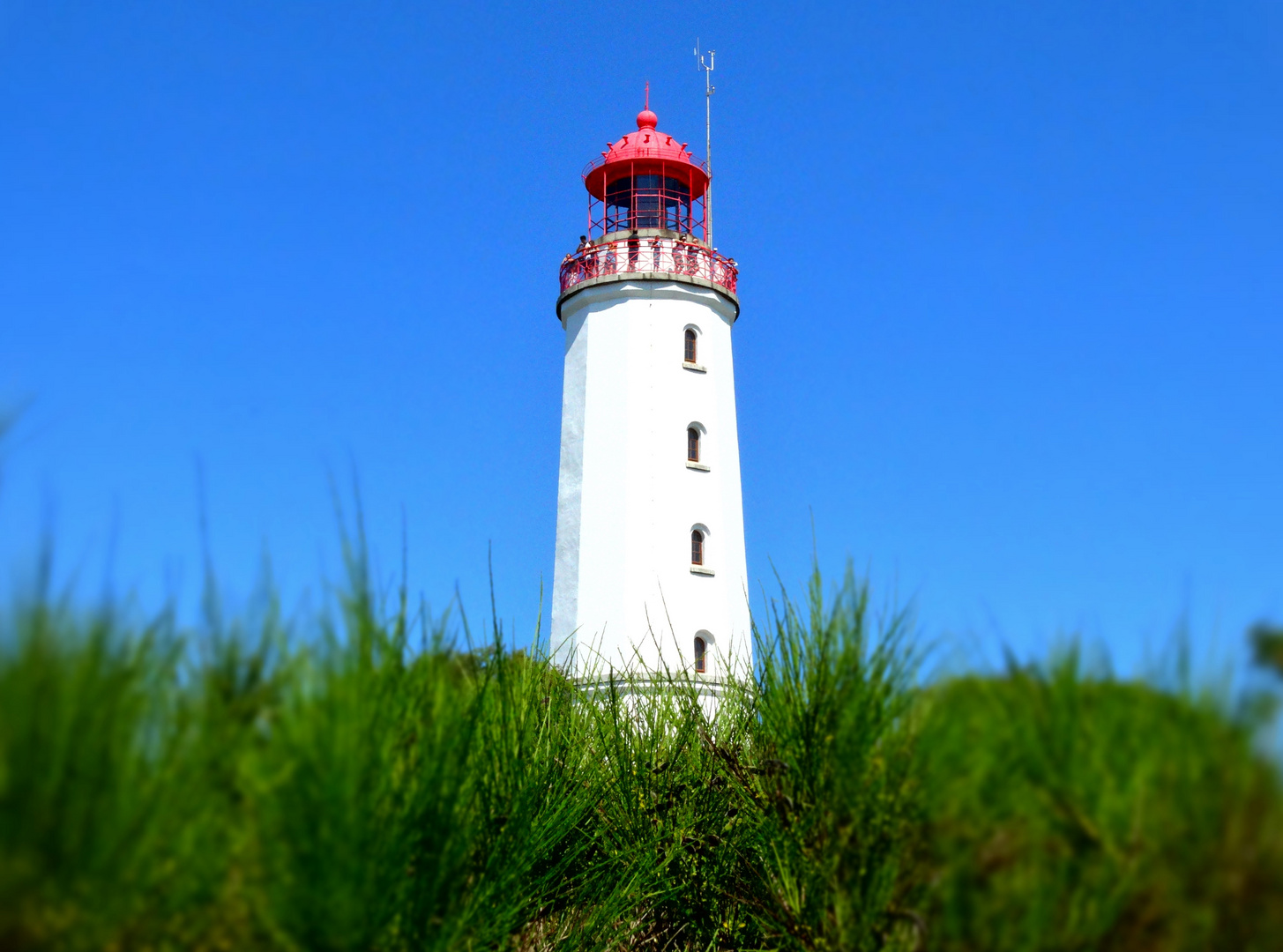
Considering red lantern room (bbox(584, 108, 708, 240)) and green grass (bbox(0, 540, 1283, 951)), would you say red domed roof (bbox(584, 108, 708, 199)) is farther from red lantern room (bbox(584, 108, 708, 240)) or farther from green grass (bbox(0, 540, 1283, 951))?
green grass (bbox(0, 540, 1283, 951))

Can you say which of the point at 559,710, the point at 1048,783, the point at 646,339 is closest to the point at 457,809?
the point at 1048,783

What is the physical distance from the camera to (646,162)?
88.5ft

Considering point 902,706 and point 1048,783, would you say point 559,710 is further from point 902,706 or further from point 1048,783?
point 1048,783

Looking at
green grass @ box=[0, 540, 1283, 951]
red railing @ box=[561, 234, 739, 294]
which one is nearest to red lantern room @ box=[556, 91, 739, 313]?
red railing @ box=[561, 234, 739, 294]

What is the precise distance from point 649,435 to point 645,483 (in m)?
0.98

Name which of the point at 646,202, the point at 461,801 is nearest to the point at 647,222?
the point at 646,202

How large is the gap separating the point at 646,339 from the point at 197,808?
20.9 meters

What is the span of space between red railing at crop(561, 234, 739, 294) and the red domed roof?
6.12ft

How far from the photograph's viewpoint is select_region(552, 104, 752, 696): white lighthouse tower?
23719 mm

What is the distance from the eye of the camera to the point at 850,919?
21.2 feet

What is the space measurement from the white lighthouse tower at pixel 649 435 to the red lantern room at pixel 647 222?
3 cm

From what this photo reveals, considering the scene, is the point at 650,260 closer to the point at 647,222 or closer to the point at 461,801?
Answer: the point at 647,222

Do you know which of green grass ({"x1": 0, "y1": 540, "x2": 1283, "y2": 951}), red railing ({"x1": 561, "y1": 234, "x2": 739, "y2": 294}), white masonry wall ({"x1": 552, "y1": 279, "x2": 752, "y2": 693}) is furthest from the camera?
red railing ({"x1": 561, "y1": 234, "x2": 739, "y2": 294})

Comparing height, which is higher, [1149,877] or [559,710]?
[559,710]
